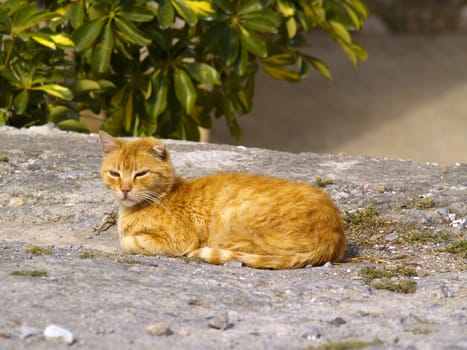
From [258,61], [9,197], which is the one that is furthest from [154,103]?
[9,197]

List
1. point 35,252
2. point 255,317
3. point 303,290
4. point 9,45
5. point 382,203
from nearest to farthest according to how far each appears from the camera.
Answer: point 255,317, point 303,290, point 35,252, point 382,203, point 9,45

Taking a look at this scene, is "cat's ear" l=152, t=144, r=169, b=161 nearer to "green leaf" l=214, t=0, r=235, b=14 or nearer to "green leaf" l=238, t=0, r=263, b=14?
"green leaf" l=214, t=0, r=235, b=14

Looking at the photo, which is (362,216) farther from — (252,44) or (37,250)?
(252,44)

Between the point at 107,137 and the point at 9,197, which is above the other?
the point at 107,137

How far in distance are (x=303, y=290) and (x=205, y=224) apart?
34.3 inches

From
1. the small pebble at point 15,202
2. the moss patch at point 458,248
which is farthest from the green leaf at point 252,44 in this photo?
the moss patch at point 458,248

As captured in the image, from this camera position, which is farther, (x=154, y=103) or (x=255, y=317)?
(x=154, y=103)

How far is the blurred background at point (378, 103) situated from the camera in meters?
11.7

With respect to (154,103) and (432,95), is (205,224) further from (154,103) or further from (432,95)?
(432,95)

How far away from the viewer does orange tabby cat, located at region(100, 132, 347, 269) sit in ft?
15.5

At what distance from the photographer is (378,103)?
13.1 metres

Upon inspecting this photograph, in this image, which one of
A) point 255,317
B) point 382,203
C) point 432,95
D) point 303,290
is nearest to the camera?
point 255,317

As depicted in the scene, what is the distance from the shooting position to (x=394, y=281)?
4.50 m

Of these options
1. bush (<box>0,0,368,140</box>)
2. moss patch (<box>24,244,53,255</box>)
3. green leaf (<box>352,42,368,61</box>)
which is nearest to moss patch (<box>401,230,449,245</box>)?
moss patch (<box>24,244,53,255</box>)
